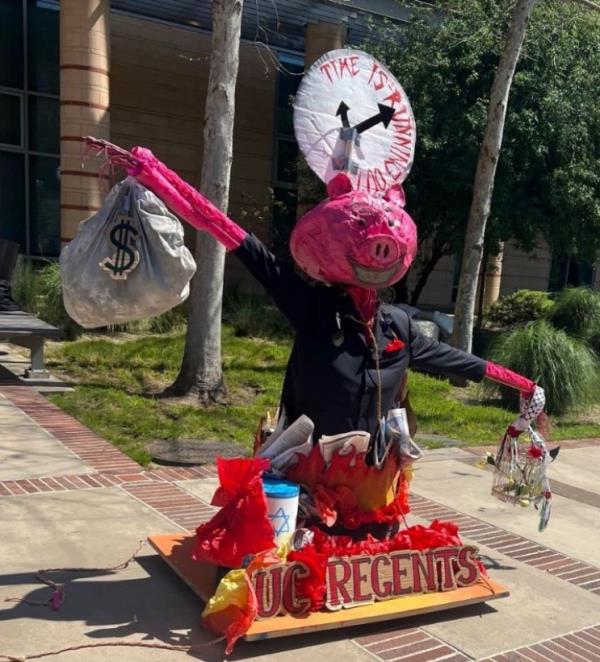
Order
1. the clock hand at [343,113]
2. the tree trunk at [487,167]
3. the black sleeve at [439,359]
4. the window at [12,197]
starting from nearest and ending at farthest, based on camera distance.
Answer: the clock hand at [343,113], the black sleeve at [439,359], the tree trunk at [487,167], the window at [12,197]

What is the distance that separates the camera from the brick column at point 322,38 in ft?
46.7

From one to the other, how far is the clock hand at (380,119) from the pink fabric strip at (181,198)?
0.87 metres

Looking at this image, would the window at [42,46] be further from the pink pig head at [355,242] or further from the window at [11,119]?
the pink pig head at [355,242]

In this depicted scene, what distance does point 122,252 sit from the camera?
331 cm

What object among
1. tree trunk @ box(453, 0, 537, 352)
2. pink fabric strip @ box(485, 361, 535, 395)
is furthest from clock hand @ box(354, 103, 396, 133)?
tree trunk @ box(453, 0, 537, 352)

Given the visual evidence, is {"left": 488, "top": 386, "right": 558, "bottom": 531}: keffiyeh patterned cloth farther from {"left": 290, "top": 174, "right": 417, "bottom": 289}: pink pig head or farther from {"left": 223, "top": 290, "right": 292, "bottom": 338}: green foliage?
{"left": 223, "top": 290, "right": 292, "bottom": 338}: green foliage

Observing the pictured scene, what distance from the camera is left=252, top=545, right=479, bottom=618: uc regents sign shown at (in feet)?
10.9

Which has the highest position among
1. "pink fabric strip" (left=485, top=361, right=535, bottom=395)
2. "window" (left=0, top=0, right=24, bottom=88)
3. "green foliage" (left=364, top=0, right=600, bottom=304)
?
"window" (left=0, top=0, right=24, bottom=88)

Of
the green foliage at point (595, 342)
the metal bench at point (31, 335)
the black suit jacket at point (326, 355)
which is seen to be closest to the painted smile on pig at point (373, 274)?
the black suit jacket at point (326, 355)

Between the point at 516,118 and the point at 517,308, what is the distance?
6.89 metres

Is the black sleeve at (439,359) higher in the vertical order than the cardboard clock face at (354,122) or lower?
lower

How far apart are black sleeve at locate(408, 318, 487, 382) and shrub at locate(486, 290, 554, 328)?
1328 cm

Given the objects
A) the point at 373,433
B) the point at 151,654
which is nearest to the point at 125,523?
the point at 151,654

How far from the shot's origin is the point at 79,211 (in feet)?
39.3
